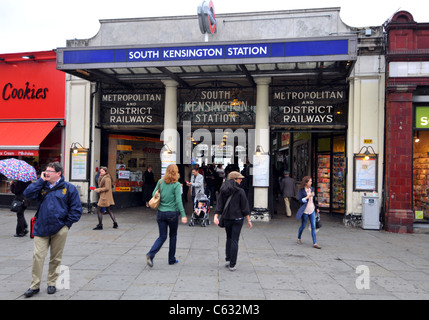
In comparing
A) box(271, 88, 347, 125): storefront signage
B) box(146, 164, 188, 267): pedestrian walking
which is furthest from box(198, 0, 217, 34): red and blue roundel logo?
box(146, 164, 188, 267): pedestrian walking

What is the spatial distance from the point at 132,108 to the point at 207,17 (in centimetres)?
419

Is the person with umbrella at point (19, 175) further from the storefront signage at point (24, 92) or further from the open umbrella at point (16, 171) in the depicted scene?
the storefront signage at point (24, 92)

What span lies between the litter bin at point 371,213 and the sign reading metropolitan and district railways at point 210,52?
4.29 m

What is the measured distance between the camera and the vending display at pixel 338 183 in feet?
41.2

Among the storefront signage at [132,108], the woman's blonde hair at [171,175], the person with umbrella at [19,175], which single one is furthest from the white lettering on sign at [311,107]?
the person with umbrella at [19,175]

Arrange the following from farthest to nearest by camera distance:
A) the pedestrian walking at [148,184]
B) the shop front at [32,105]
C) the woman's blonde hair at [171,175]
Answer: the pedestrian walking at [148,184]
the shop front at [32,105]
the woman's blonde hair at [171,175]

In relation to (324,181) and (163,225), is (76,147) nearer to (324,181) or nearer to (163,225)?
(163,225)

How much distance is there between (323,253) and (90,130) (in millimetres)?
9006

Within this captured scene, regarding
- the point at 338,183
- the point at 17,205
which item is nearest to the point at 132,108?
the point at 17,205

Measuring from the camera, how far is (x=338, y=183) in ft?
42.0

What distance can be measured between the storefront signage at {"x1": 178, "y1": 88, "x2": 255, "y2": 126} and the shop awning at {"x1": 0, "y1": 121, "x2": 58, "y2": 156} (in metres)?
5.00

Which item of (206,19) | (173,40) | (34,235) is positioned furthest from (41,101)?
(34,235)

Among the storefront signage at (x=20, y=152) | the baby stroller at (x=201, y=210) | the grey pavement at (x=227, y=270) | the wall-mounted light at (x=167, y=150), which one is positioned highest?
the wall-mounted light at (x=167, y=150)

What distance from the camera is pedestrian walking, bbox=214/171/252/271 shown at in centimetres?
606
